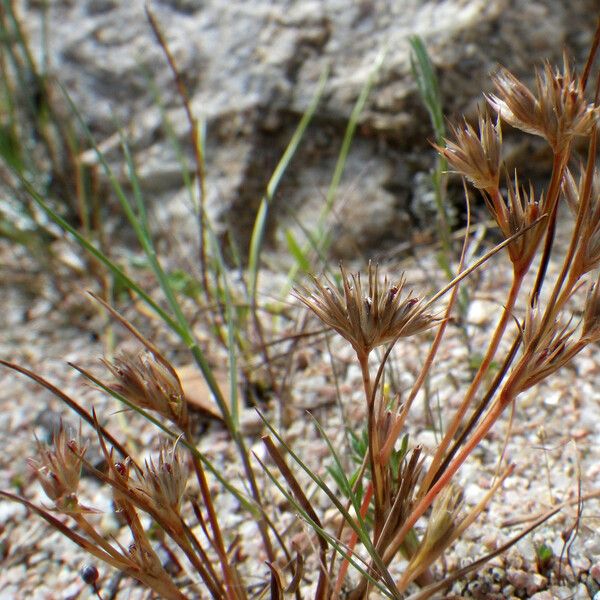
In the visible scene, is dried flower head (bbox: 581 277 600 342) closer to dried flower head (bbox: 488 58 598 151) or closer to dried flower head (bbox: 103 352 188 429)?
dried flower head (bbox: 488 58 598 151)

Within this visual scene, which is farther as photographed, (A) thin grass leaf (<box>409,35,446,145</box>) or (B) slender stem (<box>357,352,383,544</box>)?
(A) thin grass leaf (<box>409,35,446,145</box>)

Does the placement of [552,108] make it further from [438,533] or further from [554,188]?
[438,533]

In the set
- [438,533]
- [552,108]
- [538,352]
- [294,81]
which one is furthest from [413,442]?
[294,81]

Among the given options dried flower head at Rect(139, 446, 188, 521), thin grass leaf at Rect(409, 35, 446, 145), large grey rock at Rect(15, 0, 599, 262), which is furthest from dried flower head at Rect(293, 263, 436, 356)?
large grey rock at Rect(15, 0, 599, 262)

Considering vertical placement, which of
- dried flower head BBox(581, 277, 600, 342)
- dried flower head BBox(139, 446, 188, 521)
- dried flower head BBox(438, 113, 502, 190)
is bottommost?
dried flower head BBox(139, 446, 188, 521)

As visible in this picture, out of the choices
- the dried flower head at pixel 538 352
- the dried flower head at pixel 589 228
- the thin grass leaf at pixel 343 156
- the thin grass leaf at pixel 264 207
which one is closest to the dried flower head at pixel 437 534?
the dried flower head at pixel 538 352

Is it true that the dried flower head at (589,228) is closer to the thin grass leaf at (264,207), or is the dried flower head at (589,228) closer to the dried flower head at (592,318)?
the dried flower head at (592,318)
